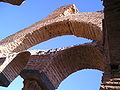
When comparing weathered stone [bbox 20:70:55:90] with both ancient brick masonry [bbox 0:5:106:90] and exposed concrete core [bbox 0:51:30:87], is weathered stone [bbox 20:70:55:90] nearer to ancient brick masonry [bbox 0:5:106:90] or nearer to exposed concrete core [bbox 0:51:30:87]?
ancient brick masonry [bbox 0:5:106:90]

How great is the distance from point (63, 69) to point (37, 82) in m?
1.13

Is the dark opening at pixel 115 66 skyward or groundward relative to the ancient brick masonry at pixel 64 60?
skyward

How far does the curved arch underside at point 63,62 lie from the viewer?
6387mm

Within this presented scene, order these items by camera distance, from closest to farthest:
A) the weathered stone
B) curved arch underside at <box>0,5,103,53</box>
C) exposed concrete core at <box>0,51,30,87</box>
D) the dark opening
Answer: the dark opening
the weathered stone
exposed concrete core at <box>0,51,30,87</box>
curved arch underside at <box>0,5,103,53</box>

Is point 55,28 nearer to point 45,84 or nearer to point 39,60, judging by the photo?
point 39,60

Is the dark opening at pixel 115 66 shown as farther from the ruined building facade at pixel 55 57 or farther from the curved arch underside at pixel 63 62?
the curved arch underside at pixel 63 62

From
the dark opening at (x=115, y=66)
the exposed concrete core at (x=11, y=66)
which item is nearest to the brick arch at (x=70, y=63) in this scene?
the exposed concrete core at (x=11, y=66)

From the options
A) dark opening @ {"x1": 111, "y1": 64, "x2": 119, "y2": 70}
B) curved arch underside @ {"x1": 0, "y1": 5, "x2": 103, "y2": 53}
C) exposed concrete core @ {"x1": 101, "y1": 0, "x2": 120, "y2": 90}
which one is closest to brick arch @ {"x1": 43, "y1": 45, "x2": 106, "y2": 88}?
curved arch underside @ {"x1": 0, "y1": 5, "x2": 103, "y2": 53}

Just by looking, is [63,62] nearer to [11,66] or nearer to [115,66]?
[11,66]

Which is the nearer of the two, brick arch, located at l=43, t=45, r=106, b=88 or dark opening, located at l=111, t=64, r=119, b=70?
dark opening, located at l=111, t=64, r=119, b=70

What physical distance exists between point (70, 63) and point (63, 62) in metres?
0.27

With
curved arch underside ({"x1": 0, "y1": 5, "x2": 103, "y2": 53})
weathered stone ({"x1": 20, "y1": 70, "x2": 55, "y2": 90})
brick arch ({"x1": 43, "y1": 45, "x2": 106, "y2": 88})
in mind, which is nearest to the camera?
weathered stone ({"x1": 20, "y1": 70, "x2": 55, "y2": 90})

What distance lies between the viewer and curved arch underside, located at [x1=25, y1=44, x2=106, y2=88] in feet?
21.0

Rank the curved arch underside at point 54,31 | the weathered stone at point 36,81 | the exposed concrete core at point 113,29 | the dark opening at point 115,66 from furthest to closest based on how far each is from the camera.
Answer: the curved arch underside at point 54,31 < the weathered stone at point 36,81 < the dark opening at point 115,66 < the exposed concrete core at point 113,29
